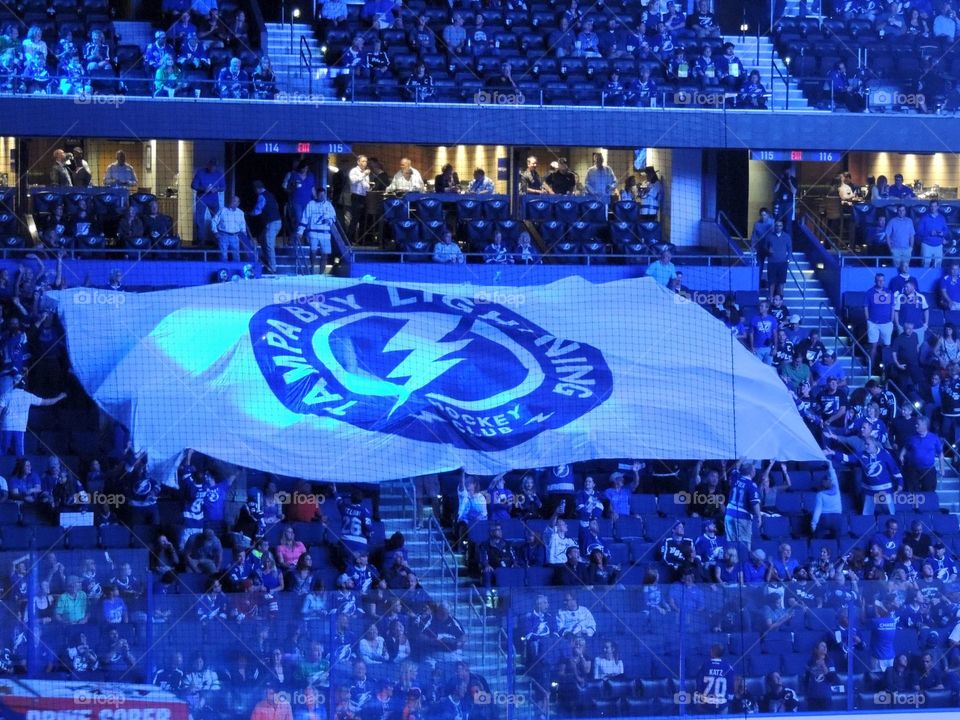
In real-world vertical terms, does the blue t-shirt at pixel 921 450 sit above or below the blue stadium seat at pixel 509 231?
below

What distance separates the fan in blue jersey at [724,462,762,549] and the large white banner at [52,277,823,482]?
353 mm

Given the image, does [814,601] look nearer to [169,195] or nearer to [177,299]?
[177,299]

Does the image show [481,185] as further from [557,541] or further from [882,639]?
[882,639]

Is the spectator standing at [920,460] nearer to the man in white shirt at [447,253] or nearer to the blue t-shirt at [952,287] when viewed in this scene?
the blue t-shirt at [952,287]

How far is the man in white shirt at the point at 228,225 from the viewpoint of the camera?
2125cm

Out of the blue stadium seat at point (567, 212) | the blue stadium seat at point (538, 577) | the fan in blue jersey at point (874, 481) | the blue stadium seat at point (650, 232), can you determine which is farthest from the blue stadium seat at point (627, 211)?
the blue stadium seat at point (538, 577)

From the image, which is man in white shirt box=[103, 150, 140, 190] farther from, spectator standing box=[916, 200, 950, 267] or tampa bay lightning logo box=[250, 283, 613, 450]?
spectator standing box=[916, 200, 950, 267]

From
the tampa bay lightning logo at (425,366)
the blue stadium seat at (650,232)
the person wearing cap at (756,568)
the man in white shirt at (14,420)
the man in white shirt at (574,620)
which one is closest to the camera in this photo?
the man in white shirt at (574,620)

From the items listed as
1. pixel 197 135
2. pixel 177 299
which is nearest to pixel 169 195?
pixel 197 135

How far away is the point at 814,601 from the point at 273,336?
528 centimetres

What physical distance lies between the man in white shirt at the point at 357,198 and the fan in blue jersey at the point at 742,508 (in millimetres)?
6232

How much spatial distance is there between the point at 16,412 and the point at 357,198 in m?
6.27

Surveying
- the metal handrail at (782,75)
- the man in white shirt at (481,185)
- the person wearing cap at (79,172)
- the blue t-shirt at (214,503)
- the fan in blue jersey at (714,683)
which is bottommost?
the fan in blue jersey at (714,683)

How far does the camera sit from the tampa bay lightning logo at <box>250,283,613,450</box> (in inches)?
701
